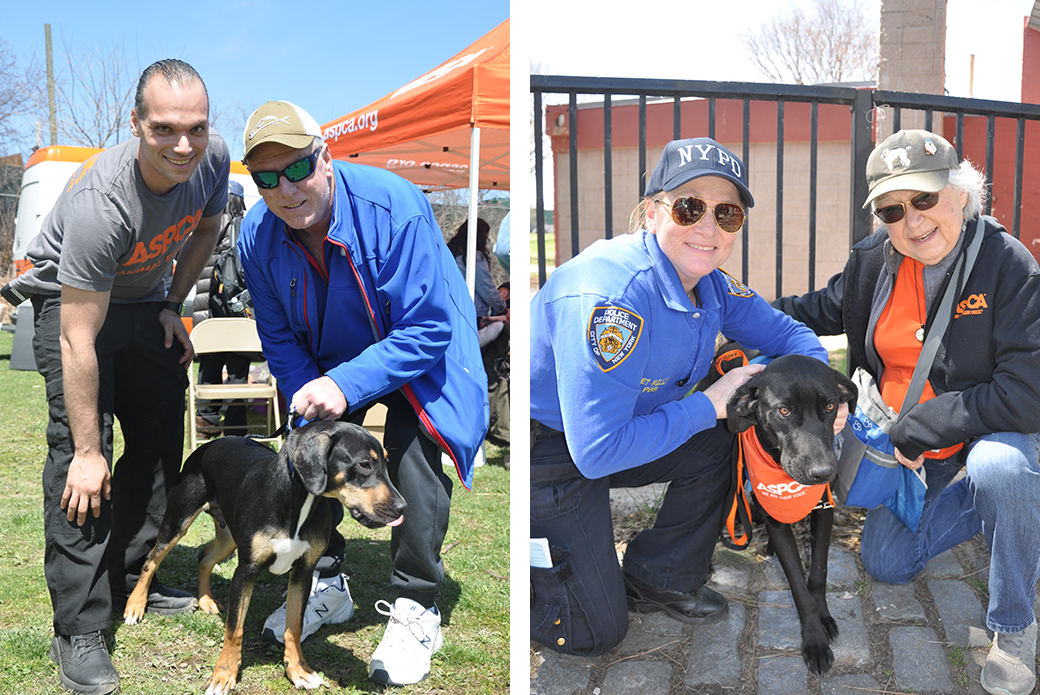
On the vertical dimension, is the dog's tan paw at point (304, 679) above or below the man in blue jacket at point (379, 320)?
below

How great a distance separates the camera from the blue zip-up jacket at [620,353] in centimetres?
234

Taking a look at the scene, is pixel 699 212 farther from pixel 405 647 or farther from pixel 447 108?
pixel 447 108


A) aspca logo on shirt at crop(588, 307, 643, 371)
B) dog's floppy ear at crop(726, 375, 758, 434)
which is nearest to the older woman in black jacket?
dog's floppy ear at crop(726, 375, 758, 434)

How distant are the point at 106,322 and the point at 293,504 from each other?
91 cm

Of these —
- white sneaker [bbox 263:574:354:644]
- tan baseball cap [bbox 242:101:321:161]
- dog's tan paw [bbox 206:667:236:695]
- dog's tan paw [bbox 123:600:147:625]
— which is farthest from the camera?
dog's tan paw [bbox 123:600:147:625]

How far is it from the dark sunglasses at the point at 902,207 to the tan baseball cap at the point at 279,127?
187 cm

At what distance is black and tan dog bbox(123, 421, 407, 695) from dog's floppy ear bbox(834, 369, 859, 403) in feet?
4.75

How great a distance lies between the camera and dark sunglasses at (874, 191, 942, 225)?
2.55 meters

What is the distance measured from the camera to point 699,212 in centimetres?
243

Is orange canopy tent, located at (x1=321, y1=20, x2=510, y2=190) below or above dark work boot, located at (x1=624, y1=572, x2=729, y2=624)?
above

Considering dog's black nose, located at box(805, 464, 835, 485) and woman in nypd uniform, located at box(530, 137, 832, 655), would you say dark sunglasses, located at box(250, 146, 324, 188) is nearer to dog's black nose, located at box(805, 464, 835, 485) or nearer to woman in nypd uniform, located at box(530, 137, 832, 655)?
woman in nypd uniform, located at box(530, 137, 832, 655)

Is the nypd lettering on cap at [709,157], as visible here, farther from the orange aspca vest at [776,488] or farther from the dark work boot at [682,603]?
the dark work boot at [682,603]

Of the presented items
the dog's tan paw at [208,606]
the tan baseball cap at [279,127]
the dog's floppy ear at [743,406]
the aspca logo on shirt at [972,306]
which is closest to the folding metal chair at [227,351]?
the dog's tan paw at [208,606]

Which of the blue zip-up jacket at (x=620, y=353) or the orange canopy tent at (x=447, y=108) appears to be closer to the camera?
the blue zip-up jacket at (x=620, y=353)
